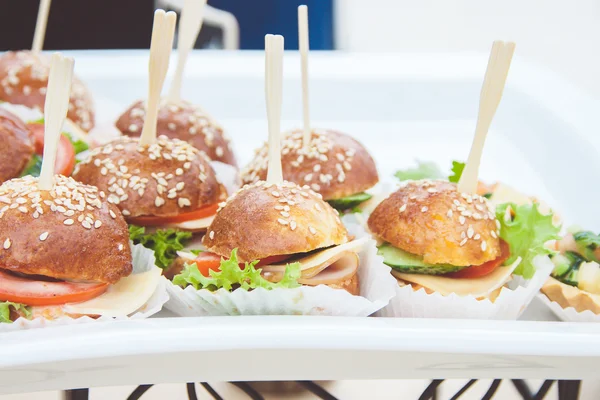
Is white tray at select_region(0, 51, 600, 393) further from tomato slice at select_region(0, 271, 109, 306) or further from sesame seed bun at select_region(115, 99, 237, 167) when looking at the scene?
sesame seed bun at select_region(115, 99, 237, 167)

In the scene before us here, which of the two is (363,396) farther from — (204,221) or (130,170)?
(130,170)

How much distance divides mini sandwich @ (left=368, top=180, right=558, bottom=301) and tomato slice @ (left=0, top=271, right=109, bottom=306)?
48.8 inches

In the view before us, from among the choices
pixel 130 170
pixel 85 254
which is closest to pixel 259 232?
pixel 85 254

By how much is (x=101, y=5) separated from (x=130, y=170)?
206 inches

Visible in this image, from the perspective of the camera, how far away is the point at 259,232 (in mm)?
2488

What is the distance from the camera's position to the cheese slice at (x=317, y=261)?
2510mm

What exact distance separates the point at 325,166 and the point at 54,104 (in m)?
1.34

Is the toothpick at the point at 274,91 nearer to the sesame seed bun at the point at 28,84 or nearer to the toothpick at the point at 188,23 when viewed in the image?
the toothpick at the point at 188,23

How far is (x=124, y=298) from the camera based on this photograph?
252 cm

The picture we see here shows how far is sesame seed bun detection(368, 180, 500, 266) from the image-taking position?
105 inches

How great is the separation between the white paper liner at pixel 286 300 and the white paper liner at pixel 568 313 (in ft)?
2.39

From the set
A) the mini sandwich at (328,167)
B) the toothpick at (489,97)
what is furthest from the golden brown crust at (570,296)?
the mini sandwich at (328,167)

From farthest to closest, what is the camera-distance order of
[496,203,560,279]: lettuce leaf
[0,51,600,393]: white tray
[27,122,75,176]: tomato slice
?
1. [27,122,75,176]: tomato slice
2. [496,203,560,279]: lettuce leaf
3. [0,51,600,393]: white tray

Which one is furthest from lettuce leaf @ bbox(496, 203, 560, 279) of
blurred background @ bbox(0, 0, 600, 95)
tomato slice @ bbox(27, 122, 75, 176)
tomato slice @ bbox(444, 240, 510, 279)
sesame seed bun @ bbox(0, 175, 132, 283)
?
→ blurred background @ bbox(0, 0, 600, 95)
